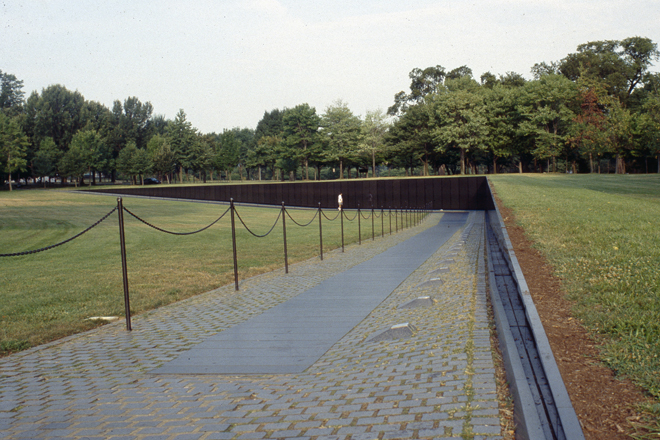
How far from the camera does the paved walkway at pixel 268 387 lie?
3.21 meters

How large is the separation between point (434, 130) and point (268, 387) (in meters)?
58.7

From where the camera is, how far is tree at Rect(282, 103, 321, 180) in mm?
68688

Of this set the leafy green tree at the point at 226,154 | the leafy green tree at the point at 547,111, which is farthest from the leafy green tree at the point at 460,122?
the leafy green tree at the point at 226,154

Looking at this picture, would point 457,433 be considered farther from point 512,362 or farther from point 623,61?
point 623,61

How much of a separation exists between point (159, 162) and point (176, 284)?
6530 centimetres

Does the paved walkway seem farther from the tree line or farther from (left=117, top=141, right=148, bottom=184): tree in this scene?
(left=117, top=141, right=148, bottom=184): tree

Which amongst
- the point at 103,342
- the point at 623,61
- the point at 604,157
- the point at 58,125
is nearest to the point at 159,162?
the point at 58,125

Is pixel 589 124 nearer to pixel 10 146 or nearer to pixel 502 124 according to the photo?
pixel 502 124

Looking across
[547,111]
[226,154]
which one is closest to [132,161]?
[226,154]

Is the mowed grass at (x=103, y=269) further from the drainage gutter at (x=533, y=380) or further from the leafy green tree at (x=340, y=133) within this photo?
the leafy green tree at (x=340, y=133)

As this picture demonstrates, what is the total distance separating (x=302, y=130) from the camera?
227 ft

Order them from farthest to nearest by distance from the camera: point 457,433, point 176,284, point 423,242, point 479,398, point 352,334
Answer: point 423,242 → point 176,284 → point 352,334 → point 479,398 → point 457,433

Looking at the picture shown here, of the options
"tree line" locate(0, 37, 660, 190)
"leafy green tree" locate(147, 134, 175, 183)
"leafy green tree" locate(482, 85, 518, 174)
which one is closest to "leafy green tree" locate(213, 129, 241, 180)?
"tree line" locate(0, 37, 660, 190)

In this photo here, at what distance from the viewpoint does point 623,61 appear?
200 feet
